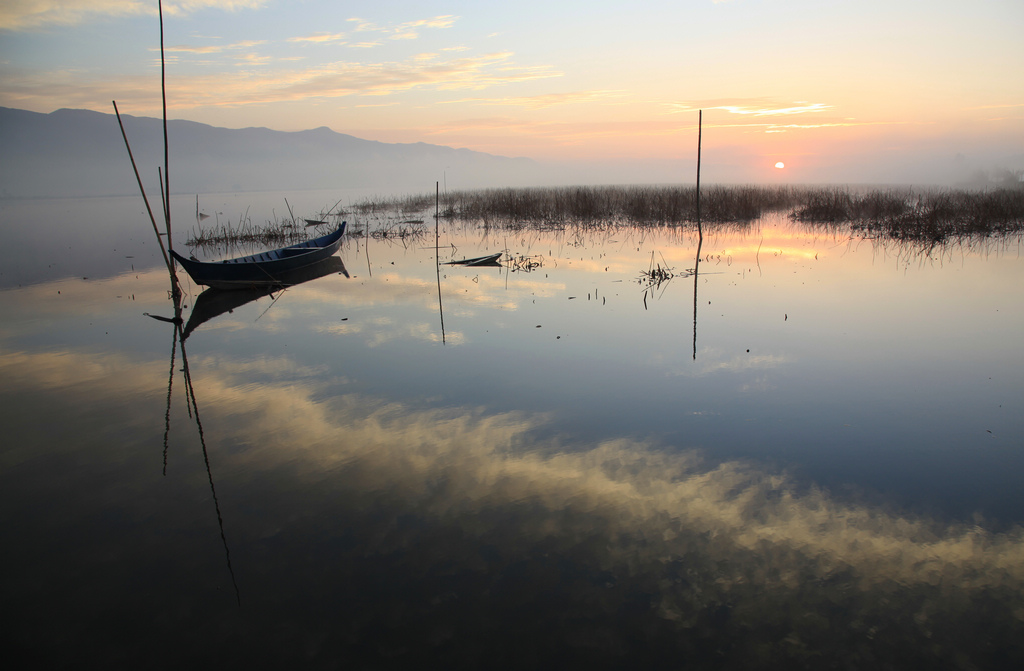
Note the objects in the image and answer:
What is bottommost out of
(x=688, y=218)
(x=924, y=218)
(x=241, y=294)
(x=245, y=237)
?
(x=241, y=294)

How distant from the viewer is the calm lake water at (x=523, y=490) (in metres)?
2.60

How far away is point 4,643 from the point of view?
2.60m

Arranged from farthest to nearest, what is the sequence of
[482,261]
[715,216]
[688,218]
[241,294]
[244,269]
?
[715,216], [688,218], [482,261], [241,294], [244,269]

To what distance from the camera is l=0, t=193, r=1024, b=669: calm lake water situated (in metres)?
2.60

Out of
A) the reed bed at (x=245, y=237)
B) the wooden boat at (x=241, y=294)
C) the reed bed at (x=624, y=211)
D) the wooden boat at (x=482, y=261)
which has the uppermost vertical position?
the reed bed at (x=624, y=211)

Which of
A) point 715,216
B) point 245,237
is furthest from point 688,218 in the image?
point 245,237

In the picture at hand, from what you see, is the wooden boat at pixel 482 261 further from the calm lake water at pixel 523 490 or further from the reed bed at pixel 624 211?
the reed bed at pixel 624 211

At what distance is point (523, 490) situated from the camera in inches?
148

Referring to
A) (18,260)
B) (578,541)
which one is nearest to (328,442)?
(578,541)

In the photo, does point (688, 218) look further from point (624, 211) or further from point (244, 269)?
point (244, 269)

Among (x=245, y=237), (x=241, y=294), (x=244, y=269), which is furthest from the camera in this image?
(x=245, y=237)

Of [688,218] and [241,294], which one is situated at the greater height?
[688,218]

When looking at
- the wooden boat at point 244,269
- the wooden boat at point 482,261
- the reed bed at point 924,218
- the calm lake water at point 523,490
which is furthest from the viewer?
the reed bed at point 924,218

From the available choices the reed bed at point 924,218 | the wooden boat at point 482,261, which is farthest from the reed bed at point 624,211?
the wooden boat at point 482,261
